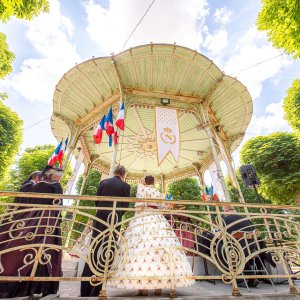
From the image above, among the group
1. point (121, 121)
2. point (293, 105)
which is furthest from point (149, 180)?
point (293, 105)

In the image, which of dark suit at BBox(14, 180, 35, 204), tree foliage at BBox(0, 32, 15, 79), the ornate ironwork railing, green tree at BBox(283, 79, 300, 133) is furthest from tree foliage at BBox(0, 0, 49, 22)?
green tree at BBox(283, 79, 300, 133)

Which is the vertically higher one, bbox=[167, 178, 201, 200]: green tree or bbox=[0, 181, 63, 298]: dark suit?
bbox=[167, 178, 201, 200]: green tree

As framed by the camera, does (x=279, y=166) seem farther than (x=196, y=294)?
Yes

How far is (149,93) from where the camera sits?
309 inches

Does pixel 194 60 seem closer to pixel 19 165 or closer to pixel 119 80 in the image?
pixel 119 80

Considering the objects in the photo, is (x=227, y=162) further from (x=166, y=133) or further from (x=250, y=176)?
(x=166, y=133)

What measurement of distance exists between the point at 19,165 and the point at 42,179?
15.4 m

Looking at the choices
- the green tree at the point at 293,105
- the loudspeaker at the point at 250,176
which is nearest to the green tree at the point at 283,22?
the loudspeaker at the point at 250,176

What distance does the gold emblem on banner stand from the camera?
6.69m

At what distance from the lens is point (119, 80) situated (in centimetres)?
708

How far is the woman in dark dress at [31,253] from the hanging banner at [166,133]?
161 inches

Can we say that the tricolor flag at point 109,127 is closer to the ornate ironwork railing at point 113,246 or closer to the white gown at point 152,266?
the ornate ironwork railing at point 113,246

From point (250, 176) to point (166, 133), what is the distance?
3.14m

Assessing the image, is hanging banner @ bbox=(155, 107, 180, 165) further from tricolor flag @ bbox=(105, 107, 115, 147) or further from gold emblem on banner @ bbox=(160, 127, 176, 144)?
tricolor flag @ bbox=(105, 107, 115, 147)
